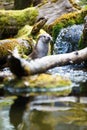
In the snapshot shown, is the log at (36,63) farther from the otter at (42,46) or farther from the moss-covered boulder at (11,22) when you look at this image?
the moss-covered boulder at (11,22)

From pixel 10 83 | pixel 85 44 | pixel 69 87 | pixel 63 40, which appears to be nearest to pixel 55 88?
pixel 69 87

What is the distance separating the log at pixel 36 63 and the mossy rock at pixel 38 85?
11cm

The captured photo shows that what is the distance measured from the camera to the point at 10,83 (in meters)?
5.38

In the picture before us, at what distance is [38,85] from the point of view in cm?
527

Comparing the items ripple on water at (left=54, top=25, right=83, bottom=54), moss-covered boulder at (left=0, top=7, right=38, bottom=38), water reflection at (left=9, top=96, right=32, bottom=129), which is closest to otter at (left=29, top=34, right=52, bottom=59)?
ripple on water at (left=54, top=25, right=83, bottom=54)

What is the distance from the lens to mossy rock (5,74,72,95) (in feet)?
17.1

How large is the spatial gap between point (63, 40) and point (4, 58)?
1.92 metres

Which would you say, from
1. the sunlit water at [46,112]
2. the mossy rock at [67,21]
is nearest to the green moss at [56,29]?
the mossy rock at [67,21]

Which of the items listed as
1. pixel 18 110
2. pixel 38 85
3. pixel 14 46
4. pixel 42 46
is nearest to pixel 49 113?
pixel 18 110

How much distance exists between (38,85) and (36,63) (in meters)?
0.35

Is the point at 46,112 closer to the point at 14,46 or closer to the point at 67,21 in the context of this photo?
the point at 14,46

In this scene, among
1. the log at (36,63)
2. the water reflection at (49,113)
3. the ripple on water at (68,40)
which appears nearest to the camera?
the water reflection at (49,113)

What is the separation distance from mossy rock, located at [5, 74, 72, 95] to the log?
0.11 meters

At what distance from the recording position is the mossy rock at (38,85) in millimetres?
5227
